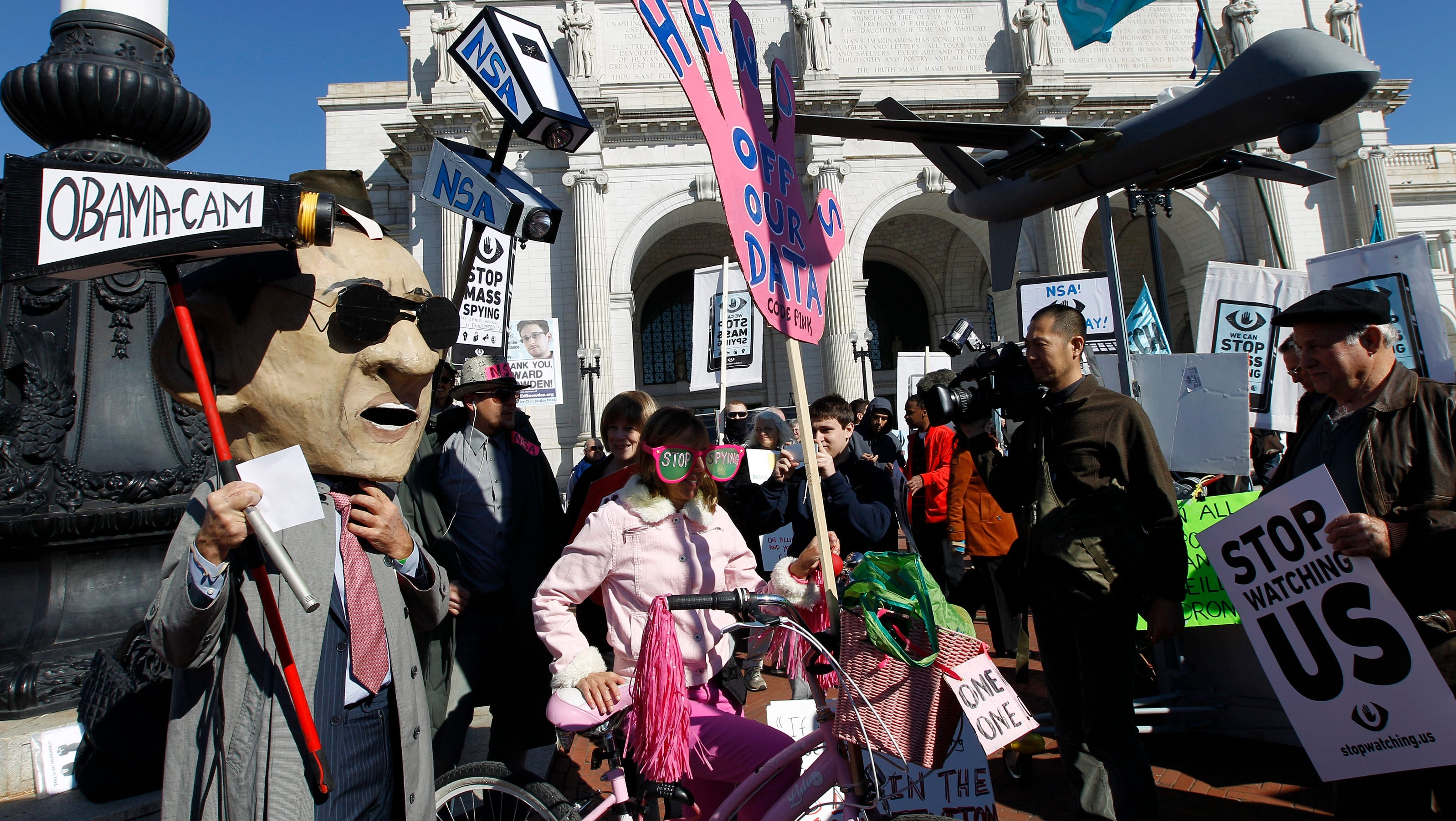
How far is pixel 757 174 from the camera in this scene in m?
2.27

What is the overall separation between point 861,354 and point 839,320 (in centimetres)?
101

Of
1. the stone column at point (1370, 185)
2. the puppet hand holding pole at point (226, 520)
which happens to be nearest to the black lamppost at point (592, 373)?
the puppet hand holding pole at point (226, 520)

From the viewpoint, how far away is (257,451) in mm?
1888

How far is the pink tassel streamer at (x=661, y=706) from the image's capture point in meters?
1.99

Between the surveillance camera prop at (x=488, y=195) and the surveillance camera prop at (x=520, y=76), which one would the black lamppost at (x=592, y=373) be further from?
the surveillance camera prop at (x=488, y=195)

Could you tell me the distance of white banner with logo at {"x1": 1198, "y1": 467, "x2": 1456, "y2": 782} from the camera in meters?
2.19

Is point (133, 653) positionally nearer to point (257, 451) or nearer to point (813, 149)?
point (257, 451)

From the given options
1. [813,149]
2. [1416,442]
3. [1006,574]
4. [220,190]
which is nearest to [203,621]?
Answer: [220,190]

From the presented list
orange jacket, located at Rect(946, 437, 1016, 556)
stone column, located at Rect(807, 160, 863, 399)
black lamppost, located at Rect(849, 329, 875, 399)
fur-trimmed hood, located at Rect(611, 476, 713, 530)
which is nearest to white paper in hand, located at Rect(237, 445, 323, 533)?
fur-trimmed hood, located at Rect(611, 476, 713, 530)

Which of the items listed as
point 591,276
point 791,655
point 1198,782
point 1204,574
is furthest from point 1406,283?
point 591,276

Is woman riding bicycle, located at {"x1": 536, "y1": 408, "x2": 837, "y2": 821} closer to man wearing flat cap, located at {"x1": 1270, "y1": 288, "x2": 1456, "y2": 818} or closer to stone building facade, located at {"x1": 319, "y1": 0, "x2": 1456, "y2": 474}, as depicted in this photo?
man wearing flat cap, located at {"x1": 1270, "y1": 288, "x2": 1456, "y2": 818}

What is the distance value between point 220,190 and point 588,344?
17.1 meters

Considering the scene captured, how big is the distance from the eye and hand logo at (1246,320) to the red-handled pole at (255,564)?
640 cm

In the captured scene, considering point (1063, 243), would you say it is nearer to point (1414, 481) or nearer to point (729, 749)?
point (1414, 481)
